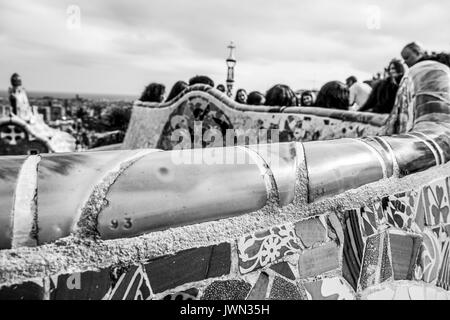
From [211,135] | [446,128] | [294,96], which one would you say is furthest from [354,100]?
[446,128]

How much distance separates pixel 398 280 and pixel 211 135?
4639mm

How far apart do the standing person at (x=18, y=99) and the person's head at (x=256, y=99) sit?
14339 millimetres

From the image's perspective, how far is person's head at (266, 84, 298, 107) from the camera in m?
4.62

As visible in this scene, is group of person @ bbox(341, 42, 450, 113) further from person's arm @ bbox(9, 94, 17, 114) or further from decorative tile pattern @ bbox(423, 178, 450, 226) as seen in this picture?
person's arm @ bbox(9, 94, 17, 114)

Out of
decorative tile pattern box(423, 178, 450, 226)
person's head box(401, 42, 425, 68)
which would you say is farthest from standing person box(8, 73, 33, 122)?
decorative tile pattern box(423, 178, 450, 226)

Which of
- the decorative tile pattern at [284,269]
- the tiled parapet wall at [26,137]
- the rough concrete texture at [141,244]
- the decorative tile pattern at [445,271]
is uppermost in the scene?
the rough concrete texture at [141,244]

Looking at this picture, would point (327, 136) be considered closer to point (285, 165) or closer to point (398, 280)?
point (398, 280)

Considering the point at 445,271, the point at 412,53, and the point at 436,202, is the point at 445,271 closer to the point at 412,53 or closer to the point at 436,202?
the point at 436,202

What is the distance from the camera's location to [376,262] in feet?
3.58

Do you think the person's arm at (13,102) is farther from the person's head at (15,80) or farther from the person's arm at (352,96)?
the person's arm at (352,96)

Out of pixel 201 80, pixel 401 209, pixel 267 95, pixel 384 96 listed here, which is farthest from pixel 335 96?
pixel 401 209

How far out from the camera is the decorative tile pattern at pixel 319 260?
0.92 metres

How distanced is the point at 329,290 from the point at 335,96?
3.26 metres

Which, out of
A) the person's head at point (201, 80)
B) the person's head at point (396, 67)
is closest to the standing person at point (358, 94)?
the person's head at point (396, 67)
